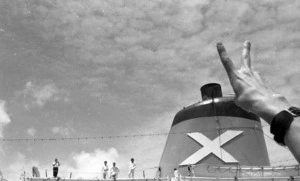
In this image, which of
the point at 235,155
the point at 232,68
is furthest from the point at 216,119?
the point at 232,68

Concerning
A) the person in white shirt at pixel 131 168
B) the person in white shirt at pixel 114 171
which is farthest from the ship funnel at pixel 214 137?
the person in white shirt at pixel 114 171

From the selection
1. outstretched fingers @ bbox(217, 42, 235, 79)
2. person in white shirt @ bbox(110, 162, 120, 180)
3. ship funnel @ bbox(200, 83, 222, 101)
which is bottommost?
person in white shirt @ bbox(110, 162, 120, 180)

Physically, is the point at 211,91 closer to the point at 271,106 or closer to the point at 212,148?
the point at 212,148

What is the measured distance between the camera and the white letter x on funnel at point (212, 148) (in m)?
12.2

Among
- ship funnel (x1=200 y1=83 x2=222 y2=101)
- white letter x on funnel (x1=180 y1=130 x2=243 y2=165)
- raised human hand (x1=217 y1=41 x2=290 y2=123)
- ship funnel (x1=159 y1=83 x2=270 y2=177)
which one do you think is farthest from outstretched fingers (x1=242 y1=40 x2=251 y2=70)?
ship funnel (x1=200 y1=83 x2=222 y2=101)

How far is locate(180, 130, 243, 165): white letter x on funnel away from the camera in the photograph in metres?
12.2

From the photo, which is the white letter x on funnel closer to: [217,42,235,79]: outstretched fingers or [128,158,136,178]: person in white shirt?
[128,158,136,178]: person in white shirt

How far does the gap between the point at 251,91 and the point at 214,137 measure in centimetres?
1167

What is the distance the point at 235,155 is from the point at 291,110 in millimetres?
11907

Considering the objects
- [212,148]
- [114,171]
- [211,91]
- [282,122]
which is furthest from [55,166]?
[282,122]

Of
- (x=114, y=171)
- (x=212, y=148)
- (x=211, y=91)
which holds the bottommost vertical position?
(x=114, y=171)

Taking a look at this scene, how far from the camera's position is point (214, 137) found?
12.6m

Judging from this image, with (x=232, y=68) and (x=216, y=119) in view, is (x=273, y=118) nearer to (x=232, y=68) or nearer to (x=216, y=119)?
(x=232, y=68)

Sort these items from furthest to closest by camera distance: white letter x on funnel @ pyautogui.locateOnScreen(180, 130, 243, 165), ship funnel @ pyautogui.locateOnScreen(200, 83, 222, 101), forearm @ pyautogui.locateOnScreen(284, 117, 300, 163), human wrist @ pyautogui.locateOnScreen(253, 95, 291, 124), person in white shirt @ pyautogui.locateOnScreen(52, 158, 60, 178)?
person in white shirt @ pyautogui.locateOnScreen(52, 158, 60, 178) < ship funnel @ pyautogui.locateOnScreen(200, 83, 222, 101) < white letter x on funnel @ pyautogui.locateOnScreen(180, 130, 243, 165) < human wrist @ pyautogui.locateOnScreen(253, 95, 291, 124) < forearm @ pyautogui.locateOnScreen(284, 117, 300, 163)
